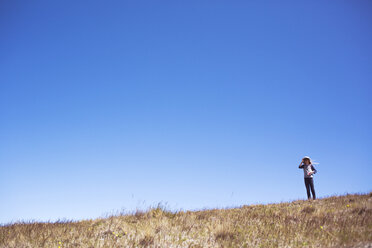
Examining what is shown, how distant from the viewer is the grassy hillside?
5.35 m

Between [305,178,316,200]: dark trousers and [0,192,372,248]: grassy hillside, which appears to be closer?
[0,192,372,248]: grassy hillside

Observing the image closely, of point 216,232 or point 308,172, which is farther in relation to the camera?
point 308,172

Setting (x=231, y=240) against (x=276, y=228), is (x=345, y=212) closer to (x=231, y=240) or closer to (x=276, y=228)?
(x=276, y=228)

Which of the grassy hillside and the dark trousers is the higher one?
the dark trousers

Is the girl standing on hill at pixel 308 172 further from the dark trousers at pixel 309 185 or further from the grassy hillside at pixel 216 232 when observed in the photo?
the grassy hillside at pixel 216 232

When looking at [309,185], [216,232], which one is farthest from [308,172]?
[216,232]

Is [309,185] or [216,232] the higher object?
[309,185]

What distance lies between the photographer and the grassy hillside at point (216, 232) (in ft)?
17.5

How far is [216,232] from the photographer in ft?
19.4

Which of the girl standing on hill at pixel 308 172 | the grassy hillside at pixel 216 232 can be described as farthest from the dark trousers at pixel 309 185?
the grassy hillside at pixel 216 232

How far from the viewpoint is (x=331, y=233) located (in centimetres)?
556

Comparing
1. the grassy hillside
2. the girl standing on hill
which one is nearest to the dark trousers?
the girl standing on hill

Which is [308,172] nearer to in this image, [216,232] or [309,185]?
[309,185]

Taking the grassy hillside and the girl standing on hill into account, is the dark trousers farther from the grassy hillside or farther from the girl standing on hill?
the grassy hillside
